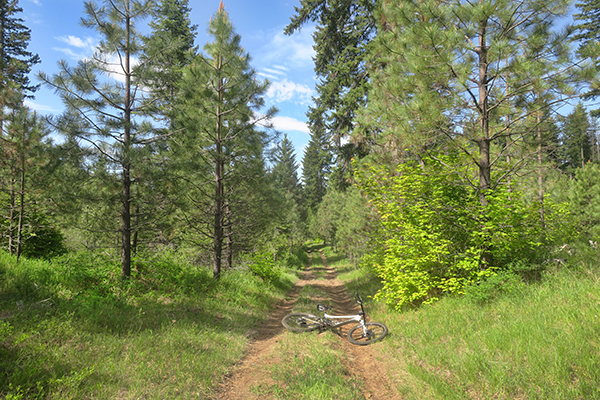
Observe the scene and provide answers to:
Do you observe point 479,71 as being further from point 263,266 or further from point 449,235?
point 263,266

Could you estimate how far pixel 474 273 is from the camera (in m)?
5.87

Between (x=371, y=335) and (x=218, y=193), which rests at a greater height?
(x=218, y=193)

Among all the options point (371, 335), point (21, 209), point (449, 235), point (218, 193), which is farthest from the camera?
point (218, 193)

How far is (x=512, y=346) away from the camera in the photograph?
11.6 feet

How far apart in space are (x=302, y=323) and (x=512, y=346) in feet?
14.3

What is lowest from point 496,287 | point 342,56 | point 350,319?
point 350,319

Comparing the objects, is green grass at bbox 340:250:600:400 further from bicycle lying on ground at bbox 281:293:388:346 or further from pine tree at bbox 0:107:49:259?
pine tree at bbox 0:107:49:259

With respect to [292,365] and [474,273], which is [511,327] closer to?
[474,273]

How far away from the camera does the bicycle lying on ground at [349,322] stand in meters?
5.91

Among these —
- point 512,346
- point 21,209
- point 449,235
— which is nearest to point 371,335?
point 512,346

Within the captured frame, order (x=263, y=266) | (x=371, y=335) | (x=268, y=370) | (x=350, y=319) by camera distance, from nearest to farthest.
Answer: (x=268, y=370) → (x=371, y=335) → (x=350, y=319) → (x=263, y=266)

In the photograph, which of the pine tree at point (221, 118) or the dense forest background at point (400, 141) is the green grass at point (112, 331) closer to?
the dense forest background at point (400, 141)

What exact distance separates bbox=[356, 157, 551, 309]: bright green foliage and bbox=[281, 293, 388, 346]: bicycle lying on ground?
102 cm

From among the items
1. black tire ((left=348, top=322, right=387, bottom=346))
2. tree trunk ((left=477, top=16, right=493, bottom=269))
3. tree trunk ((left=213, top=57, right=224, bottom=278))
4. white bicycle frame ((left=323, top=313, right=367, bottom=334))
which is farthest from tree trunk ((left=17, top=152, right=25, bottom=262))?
tree trunk ((left=477, top=16, right=493, bottom=269))
